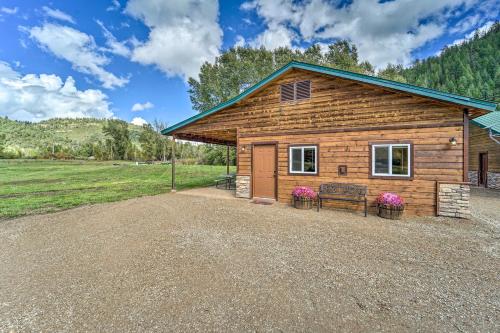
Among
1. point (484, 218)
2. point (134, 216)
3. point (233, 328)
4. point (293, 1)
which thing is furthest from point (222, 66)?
point (233, 328)

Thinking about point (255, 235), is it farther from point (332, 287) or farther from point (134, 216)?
point (134, 216)

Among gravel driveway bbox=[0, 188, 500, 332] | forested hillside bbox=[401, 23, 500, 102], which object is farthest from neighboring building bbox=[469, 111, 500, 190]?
forested hillside bbox=[401, 23, 500, 102]

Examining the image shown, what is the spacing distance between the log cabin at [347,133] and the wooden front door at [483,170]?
10.3 meters

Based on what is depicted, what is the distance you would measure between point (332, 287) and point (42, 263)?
4785 millimetres

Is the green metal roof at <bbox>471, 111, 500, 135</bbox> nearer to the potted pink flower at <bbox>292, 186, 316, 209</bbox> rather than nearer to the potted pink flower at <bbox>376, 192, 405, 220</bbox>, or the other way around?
the potted pink flower at <bbox>376, 192, 405, 220</bbox>

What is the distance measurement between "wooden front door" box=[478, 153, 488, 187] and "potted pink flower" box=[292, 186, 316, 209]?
1321 cm

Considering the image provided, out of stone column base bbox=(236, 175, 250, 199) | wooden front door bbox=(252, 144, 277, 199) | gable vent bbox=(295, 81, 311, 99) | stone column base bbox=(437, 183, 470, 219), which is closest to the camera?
stone column base bbox=(437, 183, 470, 219)

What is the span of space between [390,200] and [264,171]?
181 inches

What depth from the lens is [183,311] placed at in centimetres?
254

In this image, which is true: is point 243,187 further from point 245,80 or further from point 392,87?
point 245,80

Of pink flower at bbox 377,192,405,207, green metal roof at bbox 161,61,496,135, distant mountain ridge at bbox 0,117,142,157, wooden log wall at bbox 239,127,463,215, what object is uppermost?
distant mountain ridge at bbox 0,117,142,157

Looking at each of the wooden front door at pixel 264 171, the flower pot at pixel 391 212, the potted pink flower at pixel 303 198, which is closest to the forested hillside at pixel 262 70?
the wooden front door at pixel 264 171

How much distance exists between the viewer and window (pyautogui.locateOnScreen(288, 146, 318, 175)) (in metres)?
8.32

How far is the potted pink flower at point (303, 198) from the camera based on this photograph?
7699 millimetres
